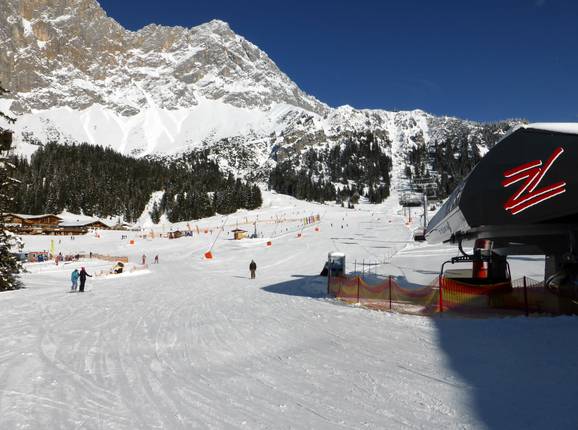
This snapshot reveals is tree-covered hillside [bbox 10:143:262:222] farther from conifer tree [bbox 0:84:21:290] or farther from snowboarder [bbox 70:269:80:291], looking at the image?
conifer tree [bbox 0:84:21:290]

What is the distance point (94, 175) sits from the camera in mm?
136000

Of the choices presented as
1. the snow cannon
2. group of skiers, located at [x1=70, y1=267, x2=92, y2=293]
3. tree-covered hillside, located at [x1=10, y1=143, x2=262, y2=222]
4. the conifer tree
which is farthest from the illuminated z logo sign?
tree-covered hillside, located at [x1=10, y1=143, x2=262, y2=222]

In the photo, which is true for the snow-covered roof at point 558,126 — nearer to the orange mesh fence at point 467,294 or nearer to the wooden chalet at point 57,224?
the orange mesh fence at point 467,294

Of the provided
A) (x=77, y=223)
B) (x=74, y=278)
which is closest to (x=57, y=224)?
(x=77, y=223)

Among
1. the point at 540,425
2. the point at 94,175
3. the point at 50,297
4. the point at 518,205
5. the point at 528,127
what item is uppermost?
the point at 94,175

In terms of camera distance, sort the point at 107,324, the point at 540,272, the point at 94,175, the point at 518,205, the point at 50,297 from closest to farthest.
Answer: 1. the point at 518,205
2. the point at 107,324
3. the point at 50,297
4. the point at 540,272
5. the point at 94,175

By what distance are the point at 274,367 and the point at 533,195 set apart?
6735 mm

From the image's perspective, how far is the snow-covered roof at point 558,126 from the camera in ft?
27.3

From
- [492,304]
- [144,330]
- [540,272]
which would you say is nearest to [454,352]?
[492,304]

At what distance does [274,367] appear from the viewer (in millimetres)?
8016

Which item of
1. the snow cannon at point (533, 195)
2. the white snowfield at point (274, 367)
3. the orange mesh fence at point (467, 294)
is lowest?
the white snowfield at point (274, 367)

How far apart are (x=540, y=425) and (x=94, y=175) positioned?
14864 centimetres

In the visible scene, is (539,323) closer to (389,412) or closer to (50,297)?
(389,412)

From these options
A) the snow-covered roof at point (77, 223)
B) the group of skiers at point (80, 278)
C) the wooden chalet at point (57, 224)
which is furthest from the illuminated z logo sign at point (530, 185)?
the snow-covered roof at point (77, 223)
